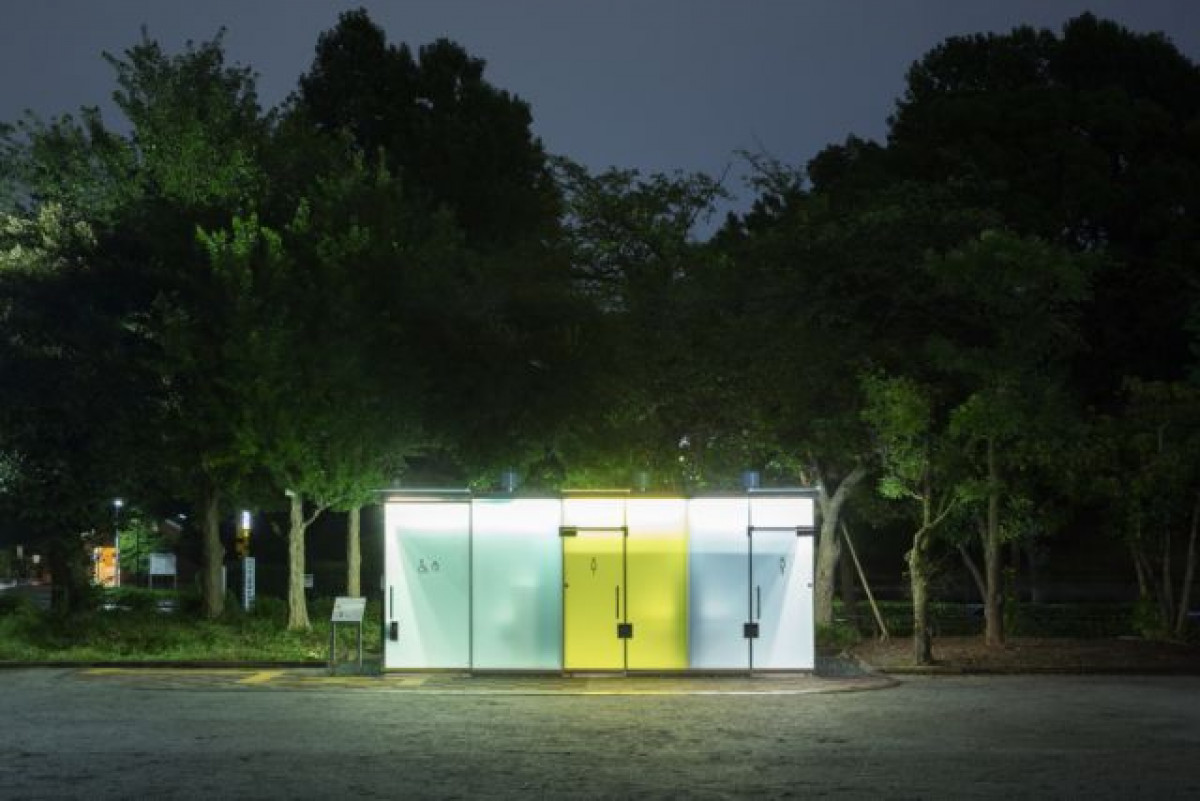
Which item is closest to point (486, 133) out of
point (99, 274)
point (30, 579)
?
point (99, 274)

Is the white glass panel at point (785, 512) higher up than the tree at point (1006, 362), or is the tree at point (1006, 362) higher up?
the tree at point (1006, 362)

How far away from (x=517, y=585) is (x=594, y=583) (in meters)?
1.15

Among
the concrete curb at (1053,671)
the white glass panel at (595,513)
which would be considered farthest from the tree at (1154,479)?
the white glass panel at (595,513)

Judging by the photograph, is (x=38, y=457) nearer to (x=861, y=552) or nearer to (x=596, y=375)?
(x=596, y=375)

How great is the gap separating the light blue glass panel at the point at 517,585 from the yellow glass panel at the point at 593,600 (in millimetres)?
151

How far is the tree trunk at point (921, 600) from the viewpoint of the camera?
27609 mm

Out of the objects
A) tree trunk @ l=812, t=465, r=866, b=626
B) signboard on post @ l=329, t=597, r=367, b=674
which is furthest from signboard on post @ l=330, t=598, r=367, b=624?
tree trunk @ l=812, t=465, r=866, b=626

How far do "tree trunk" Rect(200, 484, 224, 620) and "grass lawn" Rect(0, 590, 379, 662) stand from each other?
163 inches

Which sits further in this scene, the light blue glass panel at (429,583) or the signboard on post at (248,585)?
the signboard on post at (248,585)

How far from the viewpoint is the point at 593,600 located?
2659 centimetres

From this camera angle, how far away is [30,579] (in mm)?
104750

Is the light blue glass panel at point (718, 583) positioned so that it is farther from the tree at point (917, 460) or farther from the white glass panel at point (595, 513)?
the tree at point (917, 460)

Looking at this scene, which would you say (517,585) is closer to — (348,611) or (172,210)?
(348,611)

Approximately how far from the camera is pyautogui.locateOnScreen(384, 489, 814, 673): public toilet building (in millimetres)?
26422
